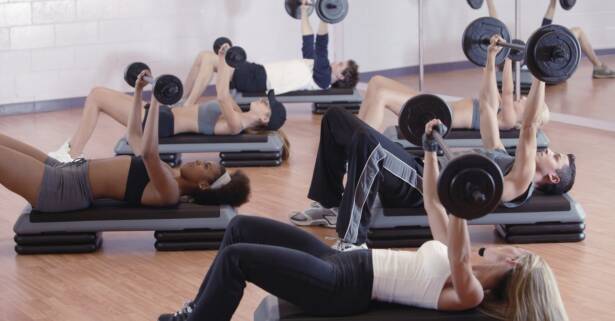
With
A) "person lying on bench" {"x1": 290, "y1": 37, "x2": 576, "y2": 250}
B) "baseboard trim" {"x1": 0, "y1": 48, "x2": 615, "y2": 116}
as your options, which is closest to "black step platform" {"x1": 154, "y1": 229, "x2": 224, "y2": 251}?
"person lying on bench" {"x1": 290, "y1": 37, "x2": 576, "y2": 250}

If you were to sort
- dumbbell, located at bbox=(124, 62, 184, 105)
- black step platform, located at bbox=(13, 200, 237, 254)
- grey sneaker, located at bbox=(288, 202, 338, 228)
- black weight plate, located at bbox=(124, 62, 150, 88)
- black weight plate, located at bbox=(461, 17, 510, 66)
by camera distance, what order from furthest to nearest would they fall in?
black weight plate, located at bbox=(461, 17, 510, 66) < black weight plate, located at bbox=(124, 62, 150, 88) < grey sneaker, located at bbox=(288, 202, 338, 228) < black step platform, located at bbox=(13, 200, 237, 254) < dumbbell, located at bbox=(124, 62, 184, 105)

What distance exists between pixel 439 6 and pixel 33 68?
3046 millimetres

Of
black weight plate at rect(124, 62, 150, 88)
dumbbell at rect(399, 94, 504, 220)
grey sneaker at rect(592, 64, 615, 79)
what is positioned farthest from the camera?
grey sneaker at rect(592, 64, 615, 79)

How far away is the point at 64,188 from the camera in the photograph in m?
3.95

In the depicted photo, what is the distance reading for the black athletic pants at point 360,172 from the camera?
3723 mm

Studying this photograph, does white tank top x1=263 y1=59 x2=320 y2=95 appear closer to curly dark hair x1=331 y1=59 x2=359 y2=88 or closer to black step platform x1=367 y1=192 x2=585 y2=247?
curly dark hair x1=331 y1=59 x2=359 y2=88

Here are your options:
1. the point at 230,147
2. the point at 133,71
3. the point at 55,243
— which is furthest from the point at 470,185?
the point at 230,147

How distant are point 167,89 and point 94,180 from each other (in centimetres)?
48

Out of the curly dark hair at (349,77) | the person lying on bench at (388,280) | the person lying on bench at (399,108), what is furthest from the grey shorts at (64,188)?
the curly dark hair at (349,77)

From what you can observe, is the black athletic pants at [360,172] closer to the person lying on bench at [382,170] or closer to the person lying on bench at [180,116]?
the person lying on bench at [382,170]

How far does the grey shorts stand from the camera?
3938 millimetres

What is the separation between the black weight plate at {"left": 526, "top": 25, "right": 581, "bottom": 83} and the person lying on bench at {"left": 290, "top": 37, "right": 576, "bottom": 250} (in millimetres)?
279

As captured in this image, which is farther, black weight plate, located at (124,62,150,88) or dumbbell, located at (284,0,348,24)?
dumbbell, located at (284,0,348,24)

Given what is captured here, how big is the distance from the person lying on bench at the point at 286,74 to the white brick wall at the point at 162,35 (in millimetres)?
801
